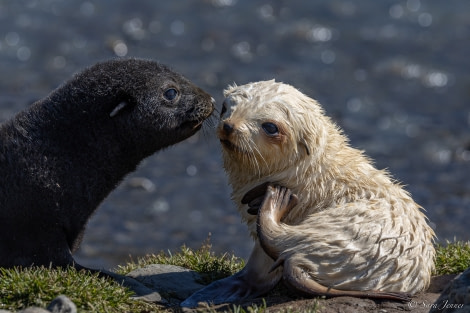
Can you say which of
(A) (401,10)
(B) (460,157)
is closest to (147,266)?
(B) (460,157)

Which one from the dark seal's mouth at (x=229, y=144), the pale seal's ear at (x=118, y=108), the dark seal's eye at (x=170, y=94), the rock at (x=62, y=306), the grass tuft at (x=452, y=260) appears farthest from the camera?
the dark seal's eye at (x=170, y=94)

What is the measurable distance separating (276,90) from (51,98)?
2539 millimetres

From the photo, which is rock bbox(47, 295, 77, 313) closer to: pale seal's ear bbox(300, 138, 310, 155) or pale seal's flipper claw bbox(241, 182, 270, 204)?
pale seal's flipper claw bbox(241, 182, 270, 204)

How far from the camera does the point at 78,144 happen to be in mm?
9586

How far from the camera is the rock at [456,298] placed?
705 cm

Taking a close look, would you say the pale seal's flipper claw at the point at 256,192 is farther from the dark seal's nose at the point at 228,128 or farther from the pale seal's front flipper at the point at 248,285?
the dark seal's nose at the point at 228,128

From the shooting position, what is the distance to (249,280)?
8664 mm

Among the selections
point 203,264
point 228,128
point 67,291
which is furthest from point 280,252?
point 203,264

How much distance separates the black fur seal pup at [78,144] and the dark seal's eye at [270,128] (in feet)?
6.01

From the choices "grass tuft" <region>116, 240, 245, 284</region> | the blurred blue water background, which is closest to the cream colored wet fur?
"grass tuft" <region>116, 240, 245, 284</region>

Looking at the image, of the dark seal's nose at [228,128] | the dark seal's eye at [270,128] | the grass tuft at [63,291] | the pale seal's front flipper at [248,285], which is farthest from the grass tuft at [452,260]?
the grass tuft at [63,291]

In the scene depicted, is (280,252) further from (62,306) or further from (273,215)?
(62,306)

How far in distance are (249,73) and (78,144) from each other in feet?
38.3

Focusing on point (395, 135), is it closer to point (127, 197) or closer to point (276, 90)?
point (127, 197)
